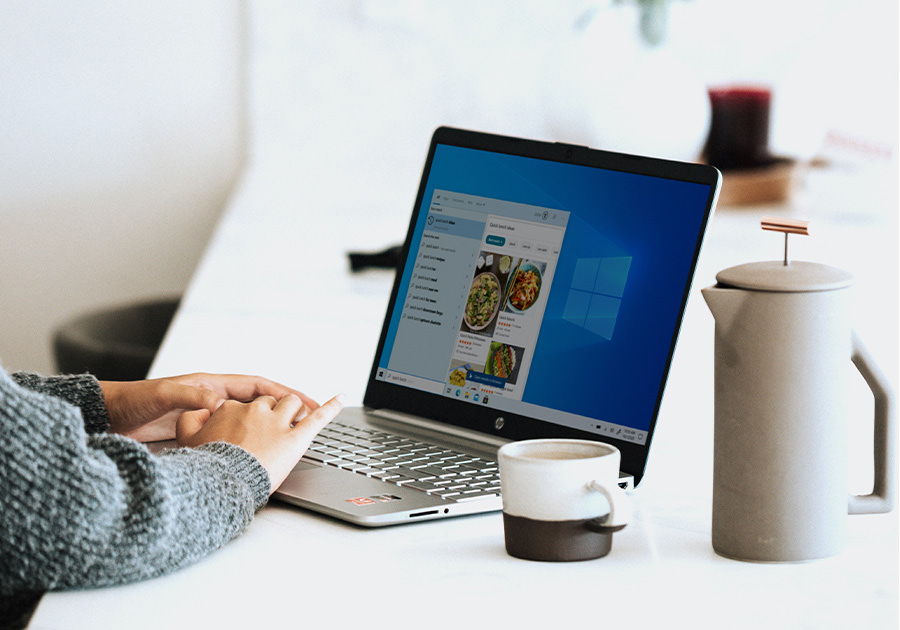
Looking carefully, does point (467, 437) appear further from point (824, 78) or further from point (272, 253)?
point (824, 78)

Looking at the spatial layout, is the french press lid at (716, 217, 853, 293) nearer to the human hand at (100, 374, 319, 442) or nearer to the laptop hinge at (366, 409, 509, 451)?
the laptop hinge at (366, 409, 509, 451)

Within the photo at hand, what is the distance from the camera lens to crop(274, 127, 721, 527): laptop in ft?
2.62

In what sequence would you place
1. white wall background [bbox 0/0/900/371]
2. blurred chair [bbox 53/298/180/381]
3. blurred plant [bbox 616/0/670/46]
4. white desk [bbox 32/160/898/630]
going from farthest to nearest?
blurred plant [bbox 616/0/670/46], white wall background [bbox 0/0/900/371], blurred chair [bbox 53/298/180/381], white desk [bbox 32/160/898/630]

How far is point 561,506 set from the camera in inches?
25.0

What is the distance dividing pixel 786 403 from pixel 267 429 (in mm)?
374

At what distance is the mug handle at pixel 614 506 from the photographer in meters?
0.63

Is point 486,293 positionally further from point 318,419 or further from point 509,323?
point 318,419

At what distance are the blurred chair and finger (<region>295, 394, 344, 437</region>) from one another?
76 centimetres

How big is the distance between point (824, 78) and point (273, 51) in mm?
1332

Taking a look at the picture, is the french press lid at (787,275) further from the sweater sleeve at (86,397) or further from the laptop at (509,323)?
the sweater sleeve at (86,397)

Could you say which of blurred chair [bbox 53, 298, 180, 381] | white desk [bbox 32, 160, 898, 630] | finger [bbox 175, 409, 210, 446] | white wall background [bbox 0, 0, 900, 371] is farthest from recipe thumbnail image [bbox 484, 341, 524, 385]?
white wall background [bbox 0, 0, 900, 371]

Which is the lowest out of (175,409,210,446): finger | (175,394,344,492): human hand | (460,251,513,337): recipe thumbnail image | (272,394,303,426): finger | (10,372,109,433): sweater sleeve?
(10,372,109,433): sweater sleeve

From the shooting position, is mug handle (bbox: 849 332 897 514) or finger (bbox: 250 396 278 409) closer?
mug handle (bbox: 849 332 897 514)

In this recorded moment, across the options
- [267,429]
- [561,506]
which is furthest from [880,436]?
[267,429]
